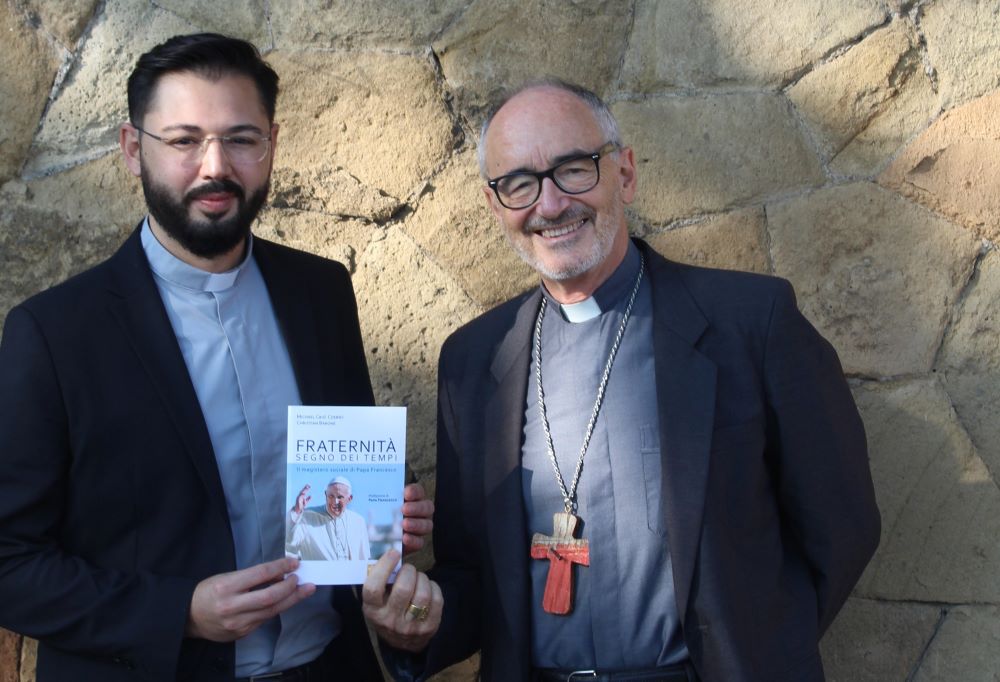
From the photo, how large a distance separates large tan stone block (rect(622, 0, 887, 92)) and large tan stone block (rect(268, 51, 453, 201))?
1.84 feet

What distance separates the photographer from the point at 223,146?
2432 millimetres

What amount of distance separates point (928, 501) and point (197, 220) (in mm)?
1909

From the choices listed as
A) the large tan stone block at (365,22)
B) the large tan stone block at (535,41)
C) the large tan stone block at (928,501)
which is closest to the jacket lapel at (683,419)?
the large tan stone block at (928,501)

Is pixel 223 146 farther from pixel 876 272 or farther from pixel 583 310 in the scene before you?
pixel 876 272

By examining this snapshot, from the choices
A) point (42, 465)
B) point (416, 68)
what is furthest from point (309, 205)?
point (42, 465)

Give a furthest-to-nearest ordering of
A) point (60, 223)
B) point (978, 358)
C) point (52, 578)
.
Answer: point (60, 223)
point (978, 358)
point (52, 578)

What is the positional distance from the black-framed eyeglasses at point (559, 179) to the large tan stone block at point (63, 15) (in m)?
1.23

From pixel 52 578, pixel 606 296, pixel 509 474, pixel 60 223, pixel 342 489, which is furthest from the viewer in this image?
pixel 60 223

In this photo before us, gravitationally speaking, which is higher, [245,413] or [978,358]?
[978,358]

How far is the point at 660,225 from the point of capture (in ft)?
10.1

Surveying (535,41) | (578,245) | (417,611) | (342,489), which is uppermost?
(535,41)

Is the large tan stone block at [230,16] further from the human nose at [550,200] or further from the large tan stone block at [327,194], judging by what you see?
the human nose at [550,200]

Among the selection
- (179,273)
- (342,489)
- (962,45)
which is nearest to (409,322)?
(179,273)

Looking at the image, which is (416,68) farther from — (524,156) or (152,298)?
(152,298)
